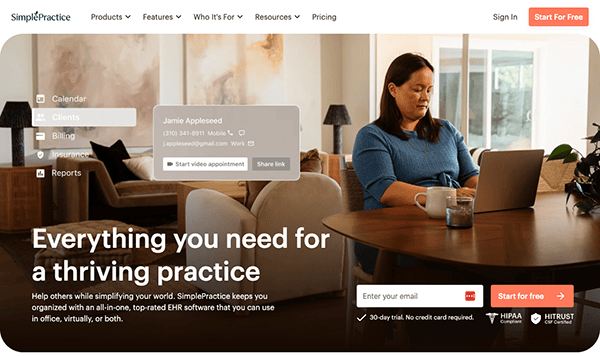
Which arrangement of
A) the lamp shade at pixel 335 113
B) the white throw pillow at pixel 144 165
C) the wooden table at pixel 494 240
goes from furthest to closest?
the lamp shade at pixel 335 113, the white throw pillow at pixel 144 165, the wooden table at pixel 494 240

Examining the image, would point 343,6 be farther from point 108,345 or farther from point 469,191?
point 108,345

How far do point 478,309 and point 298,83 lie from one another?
1434 millimetres

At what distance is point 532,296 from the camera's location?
124cm

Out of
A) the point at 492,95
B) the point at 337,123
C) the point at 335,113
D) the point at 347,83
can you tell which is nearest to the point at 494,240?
the point at 492,95

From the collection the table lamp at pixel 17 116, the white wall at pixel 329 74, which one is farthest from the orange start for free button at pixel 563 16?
the table lamp at pixel 17 116

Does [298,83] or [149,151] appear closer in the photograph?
[149,151]

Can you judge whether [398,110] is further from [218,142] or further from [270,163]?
[218,142]

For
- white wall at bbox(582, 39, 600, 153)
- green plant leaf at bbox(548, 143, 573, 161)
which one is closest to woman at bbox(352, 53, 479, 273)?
green plant leaf at bbox(548, 143, 573, 161)

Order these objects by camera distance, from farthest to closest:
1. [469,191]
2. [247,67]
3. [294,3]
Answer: [247,67]
[469,191]
[294,3]

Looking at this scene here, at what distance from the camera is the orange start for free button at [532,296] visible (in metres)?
1.24

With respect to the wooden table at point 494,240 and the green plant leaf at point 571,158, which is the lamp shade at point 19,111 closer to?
the wooden table at point 494,240

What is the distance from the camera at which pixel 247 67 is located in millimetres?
2840

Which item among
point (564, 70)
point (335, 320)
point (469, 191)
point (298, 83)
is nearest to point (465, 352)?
point (335, 320)

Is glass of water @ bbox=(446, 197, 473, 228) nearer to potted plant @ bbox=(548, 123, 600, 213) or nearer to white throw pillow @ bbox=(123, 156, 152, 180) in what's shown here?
potted plant @ bbox=(548, 123, 600, 213)
